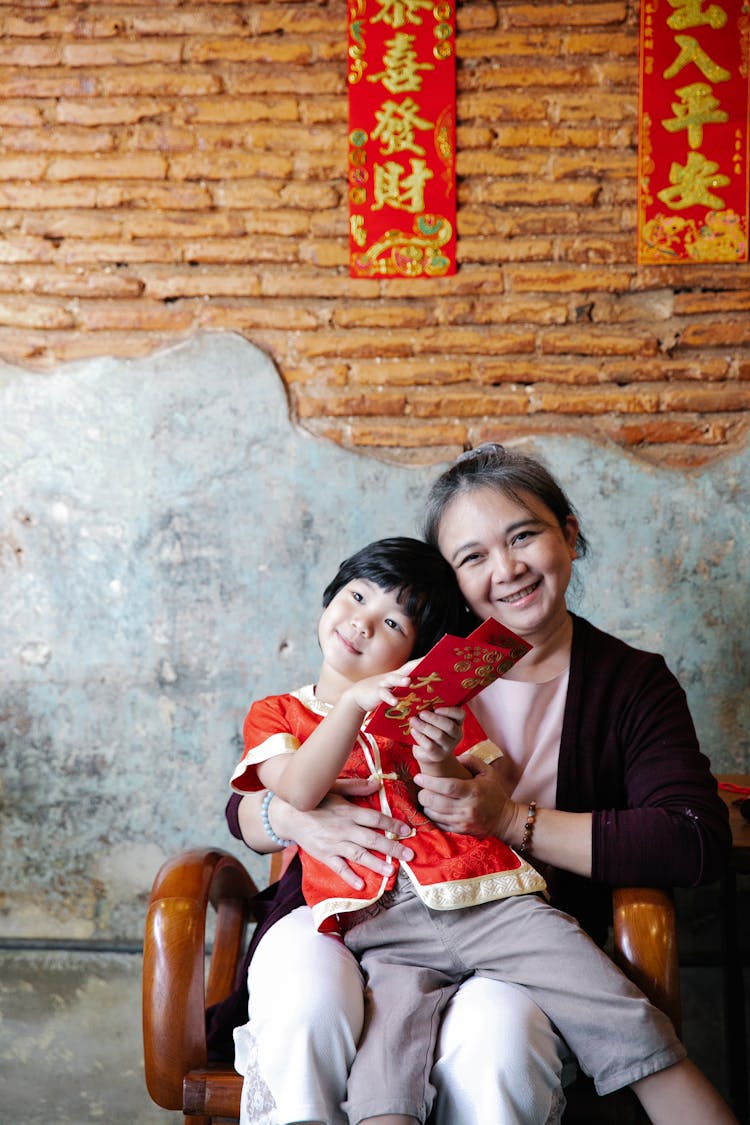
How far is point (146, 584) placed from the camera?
3.06 metres

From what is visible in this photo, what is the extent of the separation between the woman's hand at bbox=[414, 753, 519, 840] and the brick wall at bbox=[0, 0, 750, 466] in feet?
4.77

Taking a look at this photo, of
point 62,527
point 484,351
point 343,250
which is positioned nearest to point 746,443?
point 484,351

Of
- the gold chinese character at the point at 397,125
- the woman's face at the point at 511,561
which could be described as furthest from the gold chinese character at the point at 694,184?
the woman's face at the point at 511,561

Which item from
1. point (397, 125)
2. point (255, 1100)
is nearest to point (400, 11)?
point (397, 125)

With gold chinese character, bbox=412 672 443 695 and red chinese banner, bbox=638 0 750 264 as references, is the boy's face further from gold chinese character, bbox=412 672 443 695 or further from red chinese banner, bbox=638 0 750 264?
red chinese banner, bbox=638 0 750 264

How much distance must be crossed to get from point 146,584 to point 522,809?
5.43 feet

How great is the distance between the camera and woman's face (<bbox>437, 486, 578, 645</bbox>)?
74.9 inches

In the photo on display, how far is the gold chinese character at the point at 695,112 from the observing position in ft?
9.47

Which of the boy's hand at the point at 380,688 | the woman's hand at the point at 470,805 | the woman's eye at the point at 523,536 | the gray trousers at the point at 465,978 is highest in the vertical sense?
the woman's eye at the point at 523,536

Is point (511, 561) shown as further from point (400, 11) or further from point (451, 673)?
point (400, 11)

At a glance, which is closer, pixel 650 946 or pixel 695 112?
pixel 650 946

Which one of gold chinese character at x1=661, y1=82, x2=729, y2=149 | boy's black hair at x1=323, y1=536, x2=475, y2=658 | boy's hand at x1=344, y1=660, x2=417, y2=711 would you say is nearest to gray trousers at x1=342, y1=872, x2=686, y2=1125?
boy's hand at x1=344, y1=660, x2=417, y2=711

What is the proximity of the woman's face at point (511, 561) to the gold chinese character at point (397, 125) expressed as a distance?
149 cm

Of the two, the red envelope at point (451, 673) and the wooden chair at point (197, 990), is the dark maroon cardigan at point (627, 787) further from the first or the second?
the red envelope at point (451, 673)
